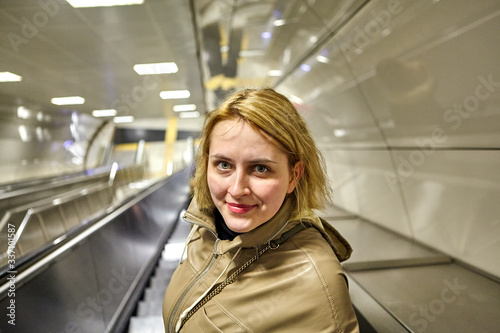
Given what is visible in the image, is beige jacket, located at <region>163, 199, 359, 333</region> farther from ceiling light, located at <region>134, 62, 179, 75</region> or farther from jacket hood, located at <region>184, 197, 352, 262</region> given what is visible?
ceiling light, located at <region>134, 62, 179, 75</region>

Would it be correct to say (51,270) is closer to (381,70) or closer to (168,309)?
(168,309)

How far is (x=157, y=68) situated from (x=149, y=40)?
2035 millimetres

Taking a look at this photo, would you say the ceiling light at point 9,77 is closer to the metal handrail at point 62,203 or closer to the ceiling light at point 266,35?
the metal handrail at point 62,203

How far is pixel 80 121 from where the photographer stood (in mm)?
15398

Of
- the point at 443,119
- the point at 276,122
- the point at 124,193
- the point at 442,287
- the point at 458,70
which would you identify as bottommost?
the point at 124,193

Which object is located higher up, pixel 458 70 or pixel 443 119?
pixel 458 70

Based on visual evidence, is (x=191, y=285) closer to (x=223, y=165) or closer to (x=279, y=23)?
(x=223, y=165)

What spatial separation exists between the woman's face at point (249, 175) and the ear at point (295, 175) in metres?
0.04

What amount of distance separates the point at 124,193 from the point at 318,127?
708cm

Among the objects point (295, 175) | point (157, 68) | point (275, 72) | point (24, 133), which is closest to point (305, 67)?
point (275, 72)

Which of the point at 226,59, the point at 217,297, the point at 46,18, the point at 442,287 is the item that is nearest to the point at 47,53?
the point at 46,18

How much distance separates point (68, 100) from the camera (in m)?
10.5

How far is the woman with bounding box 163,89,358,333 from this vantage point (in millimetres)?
1122

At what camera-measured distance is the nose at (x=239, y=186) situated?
1.19m
